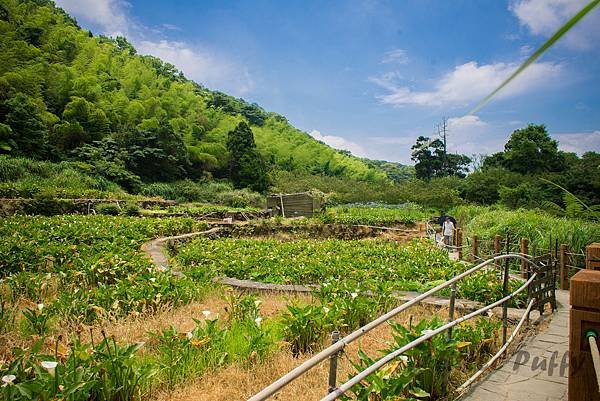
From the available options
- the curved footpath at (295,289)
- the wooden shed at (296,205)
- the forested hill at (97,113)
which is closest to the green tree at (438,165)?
the forested hill at (97,113)

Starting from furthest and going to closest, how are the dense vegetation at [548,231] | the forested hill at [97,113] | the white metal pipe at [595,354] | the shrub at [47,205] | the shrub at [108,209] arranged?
the forested hill at [97,113] → the shrub at [108,209] → the shrub at [47,205] → the dense vegetation at [548,231] → the white metal pipe at [595,354]

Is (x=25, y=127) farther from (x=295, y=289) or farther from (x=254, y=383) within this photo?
(x=254, y=383)

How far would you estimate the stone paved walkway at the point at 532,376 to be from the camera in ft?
8.52

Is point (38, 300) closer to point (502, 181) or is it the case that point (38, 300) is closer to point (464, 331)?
point (464, 331)

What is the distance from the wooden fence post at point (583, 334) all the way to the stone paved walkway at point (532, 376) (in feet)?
6.58

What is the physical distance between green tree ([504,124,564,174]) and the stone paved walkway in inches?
1164

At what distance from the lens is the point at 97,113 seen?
1113 inches

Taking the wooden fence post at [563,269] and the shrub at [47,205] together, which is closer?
the wooden fence post at [563,269]

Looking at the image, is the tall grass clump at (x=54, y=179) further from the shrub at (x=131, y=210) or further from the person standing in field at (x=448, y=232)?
the person standing in field at (x=448, y=232)

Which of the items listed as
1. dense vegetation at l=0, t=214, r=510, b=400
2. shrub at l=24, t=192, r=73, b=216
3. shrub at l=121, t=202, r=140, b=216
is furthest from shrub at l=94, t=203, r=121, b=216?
dense vegetation at l=0, t=214, r=510, b=400

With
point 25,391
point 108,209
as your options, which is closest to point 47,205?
point 108,209

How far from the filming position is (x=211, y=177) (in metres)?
33.6

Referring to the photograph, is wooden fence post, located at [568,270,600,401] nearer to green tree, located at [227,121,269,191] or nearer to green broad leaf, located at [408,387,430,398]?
green broad leaf, located at [408,387,430,398]

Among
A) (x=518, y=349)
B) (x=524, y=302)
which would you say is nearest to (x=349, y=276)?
(x=524, y=302)
